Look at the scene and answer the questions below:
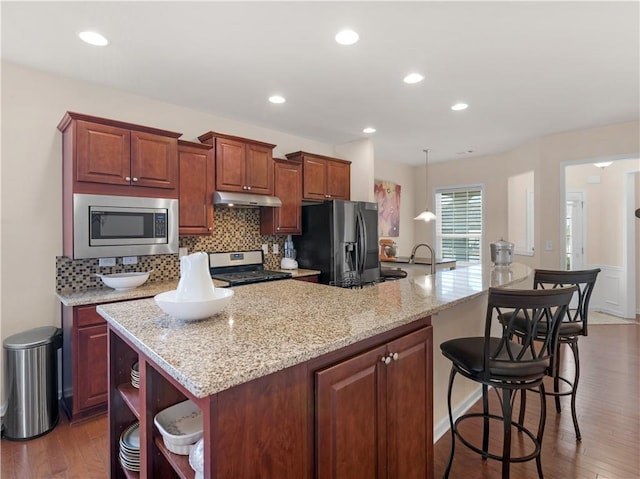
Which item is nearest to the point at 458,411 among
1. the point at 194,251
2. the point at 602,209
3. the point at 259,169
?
the point at 194,251

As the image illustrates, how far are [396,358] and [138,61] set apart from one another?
8.77ft

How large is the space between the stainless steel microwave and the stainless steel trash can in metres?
0.68

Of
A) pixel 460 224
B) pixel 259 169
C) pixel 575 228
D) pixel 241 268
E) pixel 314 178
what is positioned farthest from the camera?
pixel 460 224

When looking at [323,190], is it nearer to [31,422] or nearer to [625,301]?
[31,422]

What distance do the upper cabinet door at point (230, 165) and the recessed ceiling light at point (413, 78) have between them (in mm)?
Answer: 1715

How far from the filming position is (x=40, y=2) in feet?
6.04

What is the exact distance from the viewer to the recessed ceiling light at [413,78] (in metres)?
2.72

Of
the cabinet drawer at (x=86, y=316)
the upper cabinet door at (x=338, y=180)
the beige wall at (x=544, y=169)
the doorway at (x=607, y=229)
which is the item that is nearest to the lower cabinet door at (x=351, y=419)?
the cabinet drawer at (x=86, y=316)

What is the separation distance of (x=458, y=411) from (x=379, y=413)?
1429mm

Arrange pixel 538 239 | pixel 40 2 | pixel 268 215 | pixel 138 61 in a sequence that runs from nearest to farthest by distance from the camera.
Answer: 1. pixel 40 2
2. pixel 138 61
3. pixel 268 215
4. pixel 538 239

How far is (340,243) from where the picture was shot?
385 cm

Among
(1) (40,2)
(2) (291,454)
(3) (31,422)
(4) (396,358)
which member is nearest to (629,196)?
(4) (396,358)

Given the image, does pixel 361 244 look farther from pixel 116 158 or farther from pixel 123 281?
pixel 116 158

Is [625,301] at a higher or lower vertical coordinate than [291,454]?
lower
